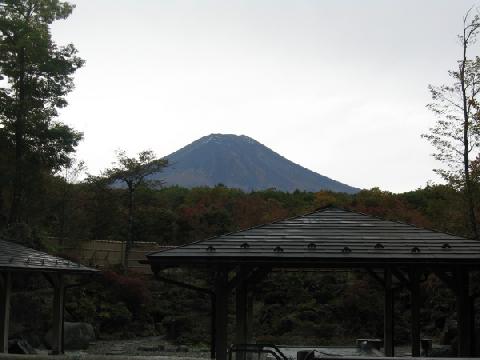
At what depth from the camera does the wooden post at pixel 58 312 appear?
15.0 m

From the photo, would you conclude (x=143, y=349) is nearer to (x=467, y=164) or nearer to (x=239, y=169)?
(x=467, y=164)

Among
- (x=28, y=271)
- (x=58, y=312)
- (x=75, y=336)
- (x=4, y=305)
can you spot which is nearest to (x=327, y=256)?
(x=28, y=271)

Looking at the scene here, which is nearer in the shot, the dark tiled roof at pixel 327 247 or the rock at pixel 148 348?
the dark tiled roof at pixel 327 247

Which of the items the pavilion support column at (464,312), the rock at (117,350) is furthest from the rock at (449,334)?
the pavilion support column at (464,312)

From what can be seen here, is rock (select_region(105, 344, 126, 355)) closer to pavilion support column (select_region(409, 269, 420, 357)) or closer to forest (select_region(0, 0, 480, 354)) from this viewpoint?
forest (select_region(0, 0, 480, 354))

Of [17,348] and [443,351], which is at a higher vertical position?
[17,348]

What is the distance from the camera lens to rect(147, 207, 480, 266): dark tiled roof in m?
8.97

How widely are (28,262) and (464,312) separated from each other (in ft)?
27.9

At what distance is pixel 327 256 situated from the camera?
352 inches

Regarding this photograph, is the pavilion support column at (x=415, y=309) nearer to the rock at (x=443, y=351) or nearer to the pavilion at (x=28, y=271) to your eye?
the pavilion at (x=28, y=271)

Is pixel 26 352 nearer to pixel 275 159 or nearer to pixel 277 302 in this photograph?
pixel 277 302

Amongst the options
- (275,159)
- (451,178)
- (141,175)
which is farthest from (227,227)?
(275,159)

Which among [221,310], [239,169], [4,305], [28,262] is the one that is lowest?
[4,305]

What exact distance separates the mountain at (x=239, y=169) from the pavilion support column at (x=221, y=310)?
126295mm
